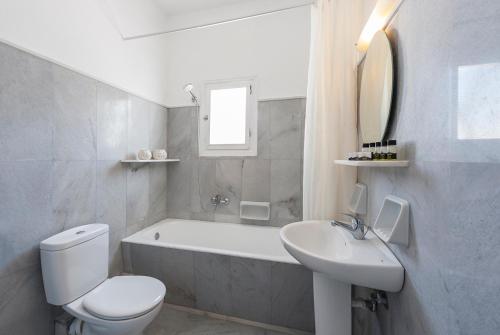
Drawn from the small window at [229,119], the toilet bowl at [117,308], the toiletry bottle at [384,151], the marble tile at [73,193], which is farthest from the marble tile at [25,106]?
the toiletry bottle at [384,151]

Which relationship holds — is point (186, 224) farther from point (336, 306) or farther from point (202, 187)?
point (336, 306)

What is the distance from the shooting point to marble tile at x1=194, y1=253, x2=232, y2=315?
1634mm

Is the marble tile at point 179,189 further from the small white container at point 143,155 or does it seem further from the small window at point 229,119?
the small white container at point 143,155

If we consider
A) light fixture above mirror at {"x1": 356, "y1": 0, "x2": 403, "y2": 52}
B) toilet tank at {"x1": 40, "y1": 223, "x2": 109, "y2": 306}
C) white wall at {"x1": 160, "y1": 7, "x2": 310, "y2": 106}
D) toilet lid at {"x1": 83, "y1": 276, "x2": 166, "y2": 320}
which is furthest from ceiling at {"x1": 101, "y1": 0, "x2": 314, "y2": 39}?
toilet lid at {"x1": 83, "y1": 276, "x2": 166, "y2": 320}

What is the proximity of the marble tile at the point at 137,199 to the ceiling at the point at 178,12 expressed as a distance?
1.29 m

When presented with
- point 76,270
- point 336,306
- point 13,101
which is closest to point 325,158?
point 336,306

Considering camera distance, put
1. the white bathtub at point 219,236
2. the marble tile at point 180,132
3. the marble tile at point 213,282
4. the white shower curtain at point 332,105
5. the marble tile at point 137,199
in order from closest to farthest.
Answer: the white shower curtain at point 332,105 < the marble tile at point 213,282 < the marble tile at point 137,199 < the white bathtub at point 219,236 < the marble tile at point 180,132

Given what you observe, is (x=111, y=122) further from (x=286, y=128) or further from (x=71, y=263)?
(x=286, y=128)

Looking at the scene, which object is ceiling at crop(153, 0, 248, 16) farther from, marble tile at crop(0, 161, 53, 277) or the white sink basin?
the white sink basin

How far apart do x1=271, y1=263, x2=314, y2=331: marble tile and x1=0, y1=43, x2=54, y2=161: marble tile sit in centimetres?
172

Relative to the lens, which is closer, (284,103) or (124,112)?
(124,112)

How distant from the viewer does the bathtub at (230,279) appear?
1.51 metres

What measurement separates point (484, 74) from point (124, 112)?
7.43 ft

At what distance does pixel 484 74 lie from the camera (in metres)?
0.50
